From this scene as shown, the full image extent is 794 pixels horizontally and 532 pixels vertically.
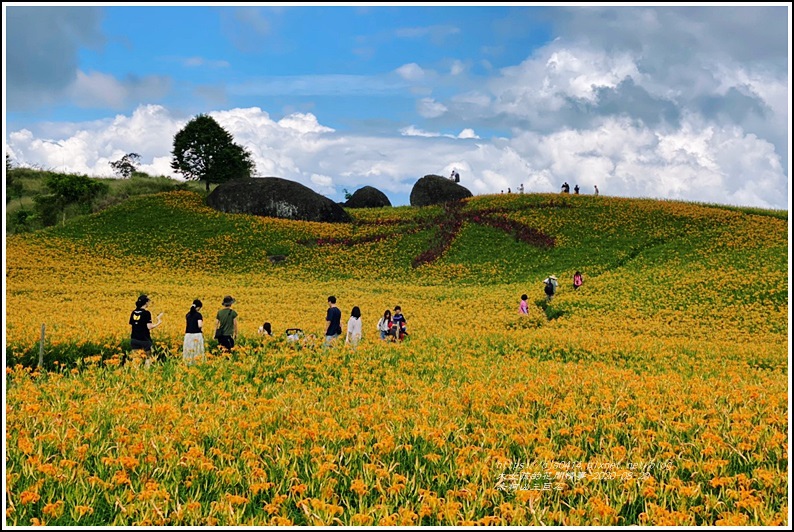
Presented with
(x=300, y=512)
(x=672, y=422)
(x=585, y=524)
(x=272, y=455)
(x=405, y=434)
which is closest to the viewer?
(x=585, y=524)

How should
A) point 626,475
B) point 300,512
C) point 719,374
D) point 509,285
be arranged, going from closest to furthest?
1. point 300,512
2. point 626,475
3. point 719,374
4. point 509,285

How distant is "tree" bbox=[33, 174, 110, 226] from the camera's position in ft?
166

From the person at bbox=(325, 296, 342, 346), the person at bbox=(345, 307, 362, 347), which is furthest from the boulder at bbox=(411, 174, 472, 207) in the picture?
the person at bbox=(325, 296, 342, 346)

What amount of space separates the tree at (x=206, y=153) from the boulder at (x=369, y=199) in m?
13.2

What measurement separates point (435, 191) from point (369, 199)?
953 centimetres

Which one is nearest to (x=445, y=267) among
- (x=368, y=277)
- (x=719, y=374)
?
(x=368, y=277)

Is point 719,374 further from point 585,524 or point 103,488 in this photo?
point 103,488

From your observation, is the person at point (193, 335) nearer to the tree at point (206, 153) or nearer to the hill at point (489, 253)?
the hill at point (489, 253)

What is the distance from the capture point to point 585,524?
491 centimetres

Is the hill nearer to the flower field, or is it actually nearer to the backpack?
the backpack

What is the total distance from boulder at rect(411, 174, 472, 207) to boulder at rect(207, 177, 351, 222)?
464 inches

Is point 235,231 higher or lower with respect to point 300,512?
higher

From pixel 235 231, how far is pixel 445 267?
18055 millimetres

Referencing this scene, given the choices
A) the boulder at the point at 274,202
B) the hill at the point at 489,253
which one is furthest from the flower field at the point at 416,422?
the boulder at the point at 274,202
